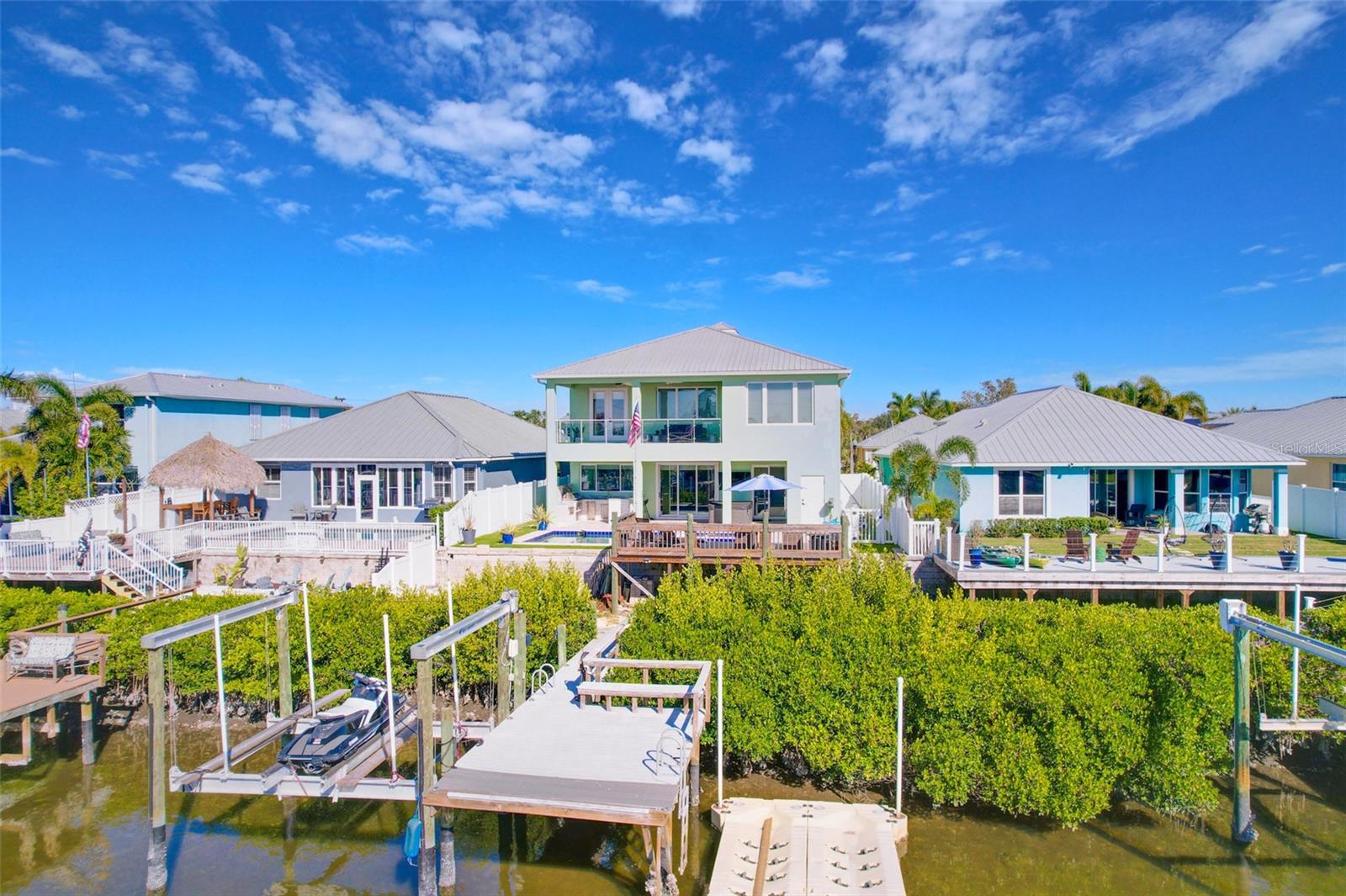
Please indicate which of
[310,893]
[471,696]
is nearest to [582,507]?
[471,696]

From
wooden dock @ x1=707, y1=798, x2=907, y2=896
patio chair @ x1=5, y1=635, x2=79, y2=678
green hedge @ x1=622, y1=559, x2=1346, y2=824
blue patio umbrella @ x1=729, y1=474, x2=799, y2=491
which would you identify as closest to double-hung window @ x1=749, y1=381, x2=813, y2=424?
blue patio umbrella @ x1=729, y1=474, x2=799, y2=491

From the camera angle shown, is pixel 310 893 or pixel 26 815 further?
pixel 26 815

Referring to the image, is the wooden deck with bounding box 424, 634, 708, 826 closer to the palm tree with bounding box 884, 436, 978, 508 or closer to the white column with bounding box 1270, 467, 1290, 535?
the palm tree with bounding box 884, 436, 978, 508

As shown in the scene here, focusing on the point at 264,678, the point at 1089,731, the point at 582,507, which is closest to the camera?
the point at 1089,731

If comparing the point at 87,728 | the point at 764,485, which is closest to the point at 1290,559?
the point at 764,485

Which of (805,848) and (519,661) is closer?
(805,848)

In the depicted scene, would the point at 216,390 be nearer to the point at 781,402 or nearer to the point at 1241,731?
the point at 781,402

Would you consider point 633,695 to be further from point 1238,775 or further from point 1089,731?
point 1238,775
